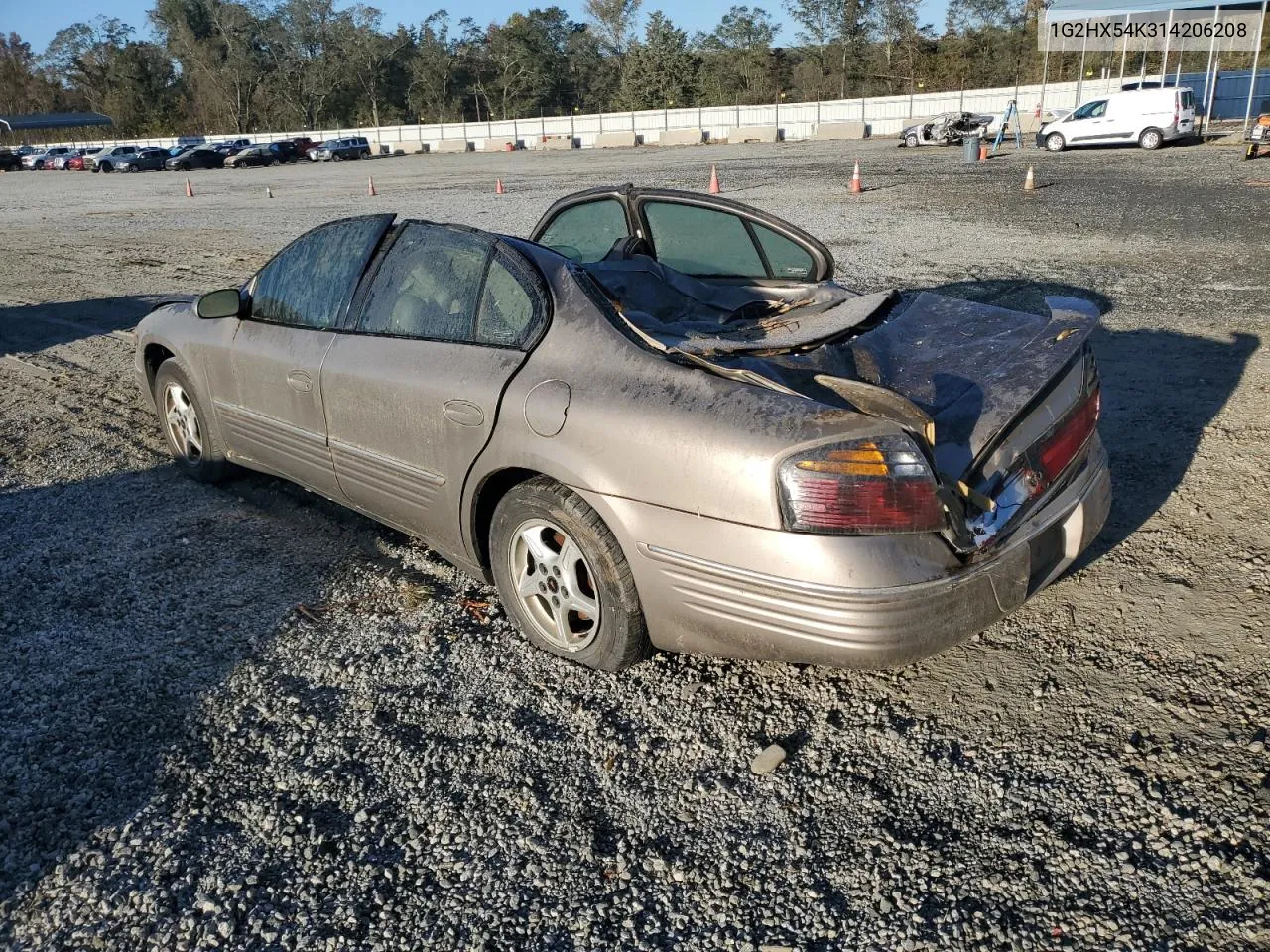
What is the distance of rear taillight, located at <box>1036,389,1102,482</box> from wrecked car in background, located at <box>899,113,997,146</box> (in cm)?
3557

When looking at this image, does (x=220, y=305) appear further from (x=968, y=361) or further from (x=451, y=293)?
(x=968, y=361)

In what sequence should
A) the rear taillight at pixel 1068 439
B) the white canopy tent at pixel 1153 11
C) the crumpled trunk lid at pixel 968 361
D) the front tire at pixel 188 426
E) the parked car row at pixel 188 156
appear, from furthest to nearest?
the parked car row at pixel 188 156 < the white canopy tent at pixel 1153 11 < the front tire at pixel 188 426 < the rear taillight at pixel 1068 439 < the crumpled trunk lid at pixel 968 361

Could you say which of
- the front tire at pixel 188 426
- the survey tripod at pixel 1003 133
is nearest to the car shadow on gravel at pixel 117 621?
the front tire at pixel 188 426

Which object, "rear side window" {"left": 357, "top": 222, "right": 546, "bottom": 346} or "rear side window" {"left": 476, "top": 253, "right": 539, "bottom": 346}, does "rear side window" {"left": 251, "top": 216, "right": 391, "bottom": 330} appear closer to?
"rear side window" {"left": 357, "top": 222, "right": 546, "bottom": 346}

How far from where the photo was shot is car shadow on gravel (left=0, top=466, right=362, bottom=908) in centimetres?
278

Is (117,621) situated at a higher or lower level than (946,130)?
lower

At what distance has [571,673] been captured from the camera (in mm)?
3342

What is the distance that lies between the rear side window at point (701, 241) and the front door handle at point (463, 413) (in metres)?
1.87

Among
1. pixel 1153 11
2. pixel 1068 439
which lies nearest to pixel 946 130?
pixel 1153 11

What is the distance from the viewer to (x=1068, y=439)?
325 centimetres

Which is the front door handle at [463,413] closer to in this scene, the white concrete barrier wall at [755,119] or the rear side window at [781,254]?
the rear side window at [781,254]

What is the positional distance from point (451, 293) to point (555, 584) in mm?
1232

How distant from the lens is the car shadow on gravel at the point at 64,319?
9133 mm

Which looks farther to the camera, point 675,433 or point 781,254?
point 781,254
